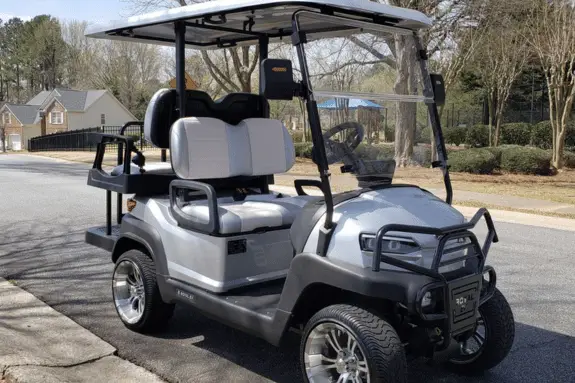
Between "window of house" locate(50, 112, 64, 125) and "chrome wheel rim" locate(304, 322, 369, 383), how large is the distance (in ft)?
193

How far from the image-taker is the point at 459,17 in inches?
647

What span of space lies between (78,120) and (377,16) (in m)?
56.8

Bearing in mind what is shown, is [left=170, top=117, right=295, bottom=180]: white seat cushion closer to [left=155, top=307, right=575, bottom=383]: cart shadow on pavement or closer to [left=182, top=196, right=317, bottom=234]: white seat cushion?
[left=182, top=196, right=317, bottom=234]: white seat cushion

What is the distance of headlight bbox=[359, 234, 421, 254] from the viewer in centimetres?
307

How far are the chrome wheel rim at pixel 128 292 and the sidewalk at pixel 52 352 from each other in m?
0.30

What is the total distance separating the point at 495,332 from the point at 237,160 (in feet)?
7.85

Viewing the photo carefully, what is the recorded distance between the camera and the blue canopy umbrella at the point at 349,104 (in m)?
3.56

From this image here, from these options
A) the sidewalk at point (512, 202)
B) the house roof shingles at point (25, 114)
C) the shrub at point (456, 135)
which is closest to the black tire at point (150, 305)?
the sidewalk at point (512, 202)

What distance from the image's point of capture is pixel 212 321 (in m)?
4.73

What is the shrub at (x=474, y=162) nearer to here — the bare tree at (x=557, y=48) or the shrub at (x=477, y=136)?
the bare tree at (x=557, y=48)

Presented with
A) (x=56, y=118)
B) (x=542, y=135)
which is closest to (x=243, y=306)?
(x=542, y=135)

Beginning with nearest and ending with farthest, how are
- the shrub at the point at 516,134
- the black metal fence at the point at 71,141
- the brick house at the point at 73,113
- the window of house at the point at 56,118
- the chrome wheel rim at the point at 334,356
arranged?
the chrome wheel rim at the point at 334,356 → the shrub at the point at 516,134 → the black metal fence at the point at 71,141 → the brick house at the point at 73,113 → the window of house at the point at 56,118

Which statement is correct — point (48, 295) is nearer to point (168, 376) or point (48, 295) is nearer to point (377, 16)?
point (168, 376)

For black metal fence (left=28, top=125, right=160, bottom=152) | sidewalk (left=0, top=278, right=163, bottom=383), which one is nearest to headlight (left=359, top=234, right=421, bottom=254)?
sidewalk (left=0, top=278, right=163, bottom=383)
